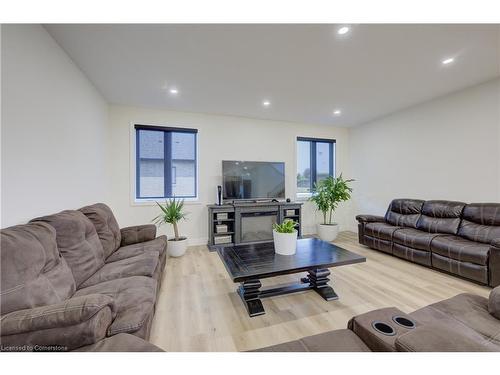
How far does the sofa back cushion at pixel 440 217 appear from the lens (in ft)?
9.96

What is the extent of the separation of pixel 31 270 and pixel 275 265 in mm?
1722

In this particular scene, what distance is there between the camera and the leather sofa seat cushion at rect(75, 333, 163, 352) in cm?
94

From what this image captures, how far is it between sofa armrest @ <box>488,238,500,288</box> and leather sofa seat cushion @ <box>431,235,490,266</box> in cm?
4

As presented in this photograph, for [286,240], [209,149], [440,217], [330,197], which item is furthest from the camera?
[330,197]

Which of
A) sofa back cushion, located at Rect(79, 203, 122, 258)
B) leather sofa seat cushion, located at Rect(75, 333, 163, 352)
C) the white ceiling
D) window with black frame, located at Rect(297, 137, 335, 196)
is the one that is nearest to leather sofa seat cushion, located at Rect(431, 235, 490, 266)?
the white ceiling

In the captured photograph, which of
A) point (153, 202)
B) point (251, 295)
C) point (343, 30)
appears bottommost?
point (251, 295)

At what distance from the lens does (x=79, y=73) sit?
8.20 ft

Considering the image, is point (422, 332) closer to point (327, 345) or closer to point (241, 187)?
point (327, 345)

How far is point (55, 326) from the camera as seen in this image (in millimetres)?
984

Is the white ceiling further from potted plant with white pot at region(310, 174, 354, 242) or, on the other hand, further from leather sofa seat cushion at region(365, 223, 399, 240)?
leather sofa seat cushion at region(365, 223, 399, 240)

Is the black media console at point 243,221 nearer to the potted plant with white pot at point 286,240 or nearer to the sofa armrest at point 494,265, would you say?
the potted plant with white pot at point 286,240

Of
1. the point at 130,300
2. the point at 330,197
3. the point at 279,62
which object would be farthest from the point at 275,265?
the point at 330,197

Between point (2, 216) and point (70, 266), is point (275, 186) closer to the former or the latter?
point (70, 266)

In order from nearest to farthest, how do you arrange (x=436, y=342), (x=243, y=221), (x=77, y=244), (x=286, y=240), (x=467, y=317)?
(x=436, y=342)
(x=467, y=317)
(x=77, y=244)
(x=286, y=240)
(x=243, y=221)
